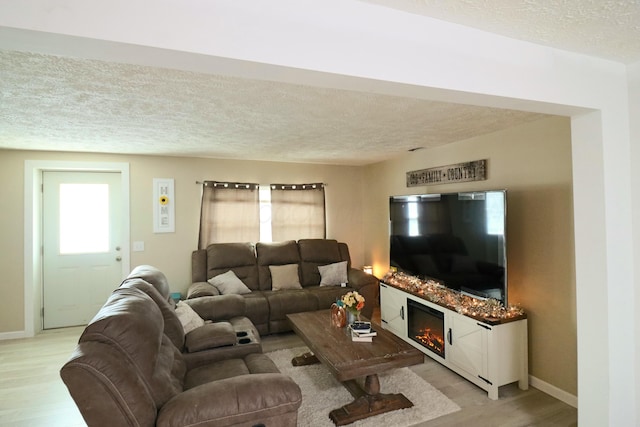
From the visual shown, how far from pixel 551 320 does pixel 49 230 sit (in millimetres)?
5946

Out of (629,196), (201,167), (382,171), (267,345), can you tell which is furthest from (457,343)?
(201,167)

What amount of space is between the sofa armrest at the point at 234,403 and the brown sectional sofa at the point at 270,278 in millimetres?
1986

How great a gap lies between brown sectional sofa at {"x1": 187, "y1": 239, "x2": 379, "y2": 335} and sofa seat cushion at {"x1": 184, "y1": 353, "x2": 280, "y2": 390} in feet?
4.14

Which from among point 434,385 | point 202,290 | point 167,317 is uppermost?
point 167,317

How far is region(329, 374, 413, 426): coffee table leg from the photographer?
2.44m

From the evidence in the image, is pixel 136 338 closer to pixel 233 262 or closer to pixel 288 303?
pixel 288 303

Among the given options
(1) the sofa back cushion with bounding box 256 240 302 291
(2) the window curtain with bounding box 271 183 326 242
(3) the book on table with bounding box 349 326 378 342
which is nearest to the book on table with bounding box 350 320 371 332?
(3) the book on table with bounding box 349 326 378 342

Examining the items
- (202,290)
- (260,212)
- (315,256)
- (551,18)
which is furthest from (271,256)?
(551,18)

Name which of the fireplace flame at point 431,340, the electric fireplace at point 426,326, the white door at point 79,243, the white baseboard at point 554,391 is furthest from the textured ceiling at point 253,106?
the white baseboard at point 554,391

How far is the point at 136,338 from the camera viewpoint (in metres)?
1.65

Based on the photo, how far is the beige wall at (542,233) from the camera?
2.69m

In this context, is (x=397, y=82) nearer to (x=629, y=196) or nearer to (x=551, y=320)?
(x=629, y=196)

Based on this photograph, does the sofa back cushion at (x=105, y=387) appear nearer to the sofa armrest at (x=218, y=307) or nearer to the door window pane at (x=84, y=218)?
the sofa armrest at (x=218, y=307)

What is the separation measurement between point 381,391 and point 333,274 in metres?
2.14
